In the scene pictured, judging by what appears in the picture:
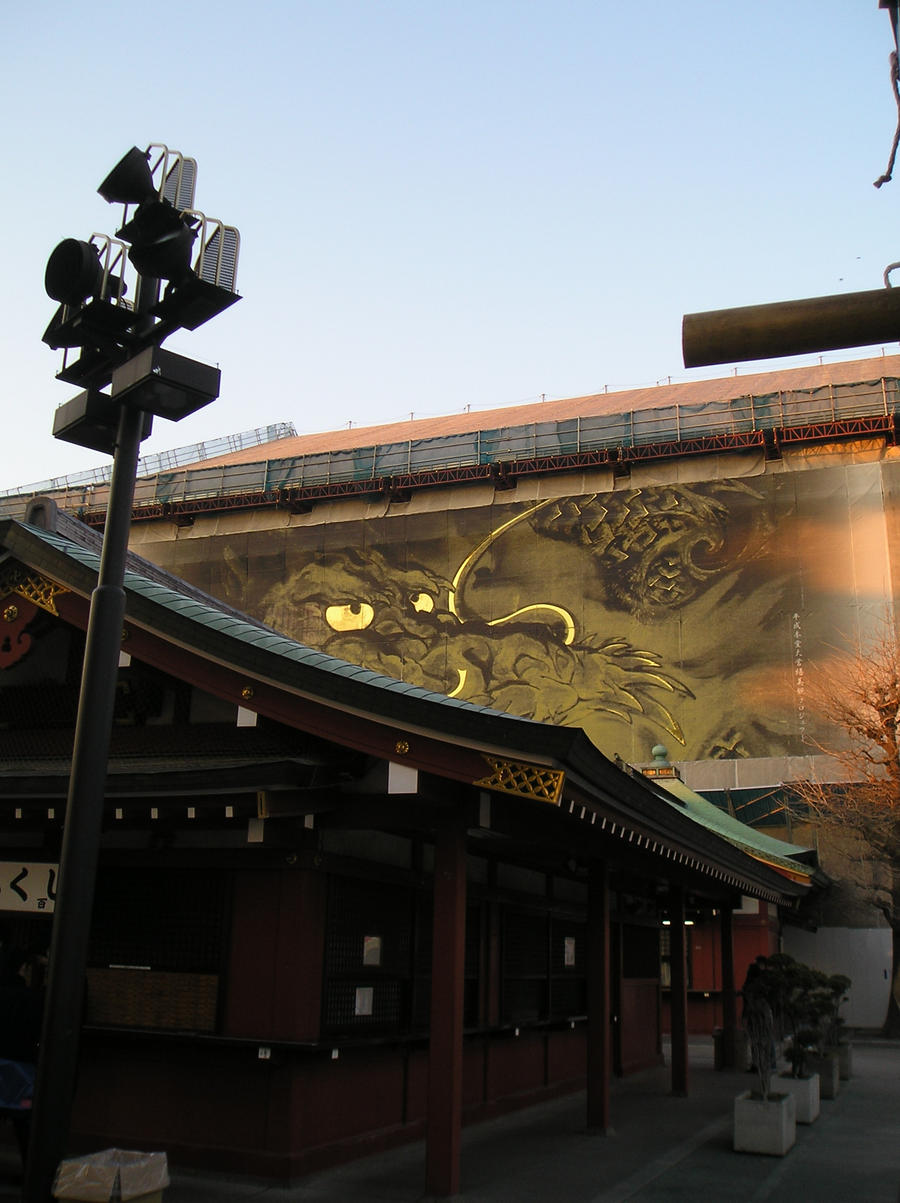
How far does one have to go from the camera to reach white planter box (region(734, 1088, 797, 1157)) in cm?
1206

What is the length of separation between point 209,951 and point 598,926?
4.73 meters

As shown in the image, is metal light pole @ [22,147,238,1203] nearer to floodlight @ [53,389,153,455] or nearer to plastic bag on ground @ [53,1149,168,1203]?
floodlight @ [53,389,153,455]

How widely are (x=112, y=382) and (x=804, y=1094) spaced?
13.1 meters

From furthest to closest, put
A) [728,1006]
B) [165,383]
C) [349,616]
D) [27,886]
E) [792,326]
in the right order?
[349,616], [728,1006], [27,886], [165,383], [792,326]

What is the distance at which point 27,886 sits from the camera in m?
10.6

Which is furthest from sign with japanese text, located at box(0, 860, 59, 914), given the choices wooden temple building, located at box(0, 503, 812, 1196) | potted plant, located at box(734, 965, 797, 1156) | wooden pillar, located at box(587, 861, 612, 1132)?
potted plant, located at box(734, 965, 797, 1156)

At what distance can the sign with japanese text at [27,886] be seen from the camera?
412 inches

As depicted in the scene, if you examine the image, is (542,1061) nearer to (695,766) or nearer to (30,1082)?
(30,1082)

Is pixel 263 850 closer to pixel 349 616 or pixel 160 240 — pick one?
pixel 160 240

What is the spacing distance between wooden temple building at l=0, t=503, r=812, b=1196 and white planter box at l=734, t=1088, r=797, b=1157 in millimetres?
2954

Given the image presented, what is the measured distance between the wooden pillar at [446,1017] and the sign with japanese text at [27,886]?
3926 mm

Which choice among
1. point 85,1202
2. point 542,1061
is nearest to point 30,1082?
point 85,1202

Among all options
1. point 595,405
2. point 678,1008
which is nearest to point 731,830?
point 678,1008

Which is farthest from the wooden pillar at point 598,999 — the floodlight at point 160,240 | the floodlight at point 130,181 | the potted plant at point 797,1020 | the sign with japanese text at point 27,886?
the floodlight at point 130,181
